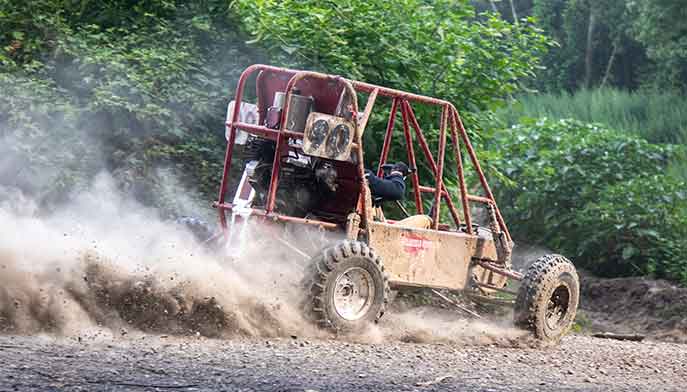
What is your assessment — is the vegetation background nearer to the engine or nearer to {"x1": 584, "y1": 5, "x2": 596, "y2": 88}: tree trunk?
the engine

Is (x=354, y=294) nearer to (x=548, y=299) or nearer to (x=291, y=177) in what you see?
(x=291, y=177)

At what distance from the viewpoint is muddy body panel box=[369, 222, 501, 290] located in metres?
8.98

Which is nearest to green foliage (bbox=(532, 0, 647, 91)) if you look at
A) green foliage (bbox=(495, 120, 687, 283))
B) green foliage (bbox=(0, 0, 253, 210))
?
green foliage (bbox=(495, 120, 687, 283))

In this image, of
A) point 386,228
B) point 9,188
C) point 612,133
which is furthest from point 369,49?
point 612,133

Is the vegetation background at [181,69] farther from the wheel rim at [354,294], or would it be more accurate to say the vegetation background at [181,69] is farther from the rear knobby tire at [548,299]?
the wheel rim at [354,294]

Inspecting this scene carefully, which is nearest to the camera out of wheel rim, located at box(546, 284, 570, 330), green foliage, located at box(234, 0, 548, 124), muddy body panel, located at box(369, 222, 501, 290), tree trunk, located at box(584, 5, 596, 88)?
muddy body panel, located at box(369, 222, 501, 290)

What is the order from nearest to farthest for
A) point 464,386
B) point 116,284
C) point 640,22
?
point 464,386
point 116,284
point 640,22

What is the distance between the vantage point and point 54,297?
23.6ft

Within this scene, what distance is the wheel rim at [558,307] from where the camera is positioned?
10.0 m

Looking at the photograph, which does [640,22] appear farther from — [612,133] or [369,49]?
[369,49]

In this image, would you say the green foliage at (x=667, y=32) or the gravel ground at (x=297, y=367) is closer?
the gravel ground at (x=297, y=367)

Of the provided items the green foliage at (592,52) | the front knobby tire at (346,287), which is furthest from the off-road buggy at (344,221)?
the green foliage at (592,52)

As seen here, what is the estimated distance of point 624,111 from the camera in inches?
939

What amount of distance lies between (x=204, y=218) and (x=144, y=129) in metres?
1.28
